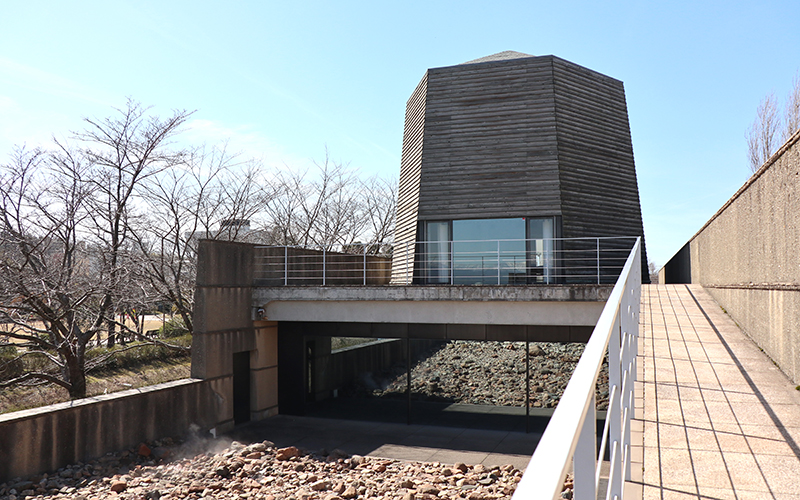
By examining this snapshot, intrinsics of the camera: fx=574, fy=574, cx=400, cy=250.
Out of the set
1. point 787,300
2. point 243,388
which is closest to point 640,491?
point 787,300

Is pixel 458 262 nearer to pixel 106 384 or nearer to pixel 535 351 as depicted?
pixel 535 351

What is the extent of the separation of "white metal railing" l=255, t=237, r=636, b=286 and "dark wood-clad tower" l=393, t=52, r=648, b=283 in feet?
1.31

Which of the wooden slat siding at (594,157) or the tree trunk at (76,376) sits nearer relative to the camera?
the tree trunk at (76,376)

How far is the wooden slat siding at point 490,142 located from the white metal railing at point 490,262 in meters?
0.92

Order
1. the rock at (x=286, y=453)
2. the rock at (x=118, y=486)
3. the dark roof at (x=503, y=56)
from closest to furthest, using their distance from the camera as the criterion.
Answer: the rock at (x=118, y=486)
the rock at (x=286, y=453)
the dark roof at (x=503, y=56)

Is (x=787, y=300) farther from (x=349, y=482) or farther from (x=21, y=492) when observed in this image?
(x=21, y=492)

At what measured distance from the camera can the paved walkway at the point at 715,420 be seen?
9.25 ft

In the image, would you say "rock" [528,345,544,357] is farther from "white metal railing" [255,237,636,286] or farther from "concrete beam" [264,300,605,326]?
"white metal railing" [255,237,636,286]

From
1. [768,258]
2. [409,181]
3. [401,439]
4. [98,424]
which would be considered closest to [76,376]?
[98,424]

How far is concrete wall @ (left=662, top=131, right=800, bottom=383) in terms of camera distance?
4.50m

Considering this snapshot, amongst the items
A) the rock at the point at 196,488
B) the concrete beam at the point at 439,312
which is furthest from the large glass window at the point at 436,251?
the rock at the point at 196,488

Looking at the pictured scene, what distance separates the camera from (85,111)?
13.4 m

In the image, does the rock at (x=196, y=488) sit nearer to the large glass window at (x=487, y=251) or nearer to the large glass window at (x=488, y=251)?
the large glass window at (x=488, y=251)

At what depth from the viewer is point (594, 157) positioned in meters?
16.3
